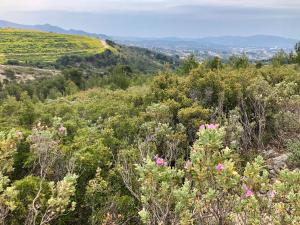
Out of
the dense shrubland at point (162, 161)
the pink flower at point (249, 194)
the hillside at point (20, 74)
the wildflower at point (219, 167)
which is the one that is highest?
the wildflower at point (219, 167)

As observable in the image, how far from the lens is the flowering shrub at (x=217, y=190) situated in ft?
16.8

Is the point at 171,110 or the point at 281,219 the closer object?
the point at 281,219

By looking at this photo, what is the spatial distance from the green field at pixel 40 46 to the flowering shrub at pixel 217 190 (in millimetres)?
105012

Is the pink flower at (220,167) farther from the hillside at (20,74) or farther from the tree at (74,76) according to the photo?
the hillside at (20,74)

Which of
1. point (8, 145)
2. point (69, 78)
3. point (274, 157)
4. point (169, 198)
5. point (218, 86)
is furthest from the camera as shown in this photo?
point (69, 78)

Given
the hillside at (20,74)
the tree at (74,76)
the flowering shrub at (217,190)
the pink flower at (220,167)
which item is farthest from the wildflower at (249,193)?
the hillside at (20,74)

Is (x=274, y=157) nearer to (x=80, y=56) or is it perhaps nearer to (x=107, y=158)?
(x=107, y=158)

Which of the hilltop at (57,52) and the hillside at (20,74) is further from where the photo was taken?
the hilltop at (57,52)

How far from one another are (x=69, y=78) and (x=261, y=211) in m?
61.9

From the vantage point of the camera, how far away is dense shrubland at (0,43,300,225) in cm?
539

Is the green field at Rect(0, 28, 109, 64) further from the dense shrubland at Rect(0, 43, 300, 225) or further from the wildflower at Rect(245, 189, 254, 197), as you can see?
the wildflower at Rect(245, 189, 254, 197)

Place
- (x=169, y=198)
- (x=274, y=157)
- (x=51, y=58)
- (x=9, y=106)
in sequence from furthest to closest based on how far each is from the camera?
(x=51, y=58) → (x=9, y=106) → (x=274, y=157) → (x=169, y=198)

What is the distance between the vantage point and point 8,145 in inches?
275

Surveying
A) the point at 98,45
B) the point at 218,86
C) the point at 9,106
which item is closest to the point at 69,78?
the point at 9,106
